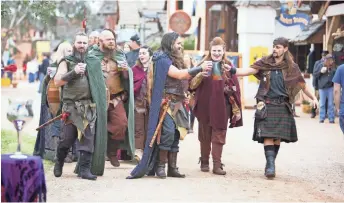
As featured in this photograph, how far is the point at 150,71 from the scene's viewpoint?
34.2 ft

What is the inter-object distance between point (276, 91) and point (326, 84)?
10554 mm

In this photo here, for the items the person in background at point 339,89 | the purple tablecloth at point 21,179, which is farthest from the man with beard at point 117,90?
the purple tablecloth at point 21,179

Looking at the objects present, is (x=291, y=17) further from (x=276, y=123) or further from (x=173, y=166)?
(x=173, y=166)

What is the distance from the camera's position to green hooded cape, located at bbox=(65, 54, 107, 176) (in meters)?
10.1

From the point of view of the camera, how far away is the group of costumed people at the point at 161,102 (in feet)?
33.0

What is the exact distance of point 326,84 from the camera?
21031mm

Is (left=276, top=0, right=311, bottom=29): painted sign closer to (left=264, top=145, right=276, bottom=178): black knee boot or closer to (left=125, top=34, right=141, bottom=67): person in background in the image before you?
(left=125, top=34, right=141, bottom=67): person in background

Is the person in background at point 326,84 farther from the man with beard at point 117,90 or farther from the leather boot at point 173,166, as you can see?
the leather boot at point 173,166

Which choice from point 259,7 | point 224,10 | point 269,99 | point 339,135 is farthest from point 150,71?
point 224,10

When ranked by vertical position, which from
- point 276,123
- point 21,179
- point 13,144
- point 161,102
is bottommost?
point 13,144

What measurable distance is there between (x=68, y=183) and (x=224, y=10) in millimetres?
25498

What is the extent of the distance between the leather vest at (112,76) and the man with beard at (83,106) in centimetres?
49

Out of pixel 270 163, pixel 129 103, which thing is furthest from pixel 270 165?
pixel 129 103

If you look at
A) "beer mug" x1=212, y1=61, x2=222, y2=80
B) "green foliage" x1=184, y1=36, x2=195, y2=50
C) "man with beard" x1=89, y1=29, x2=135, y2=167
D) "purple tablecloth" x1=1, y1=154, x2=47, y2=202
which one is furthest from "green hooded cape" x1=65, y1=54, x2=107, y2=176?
"green foliage" x1=184, y1=36, x2=195, y2=50
